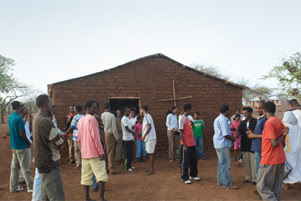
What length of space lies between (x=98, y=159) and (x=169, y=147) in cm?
458

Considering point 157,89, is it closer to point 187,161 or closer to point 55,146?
point 187,161

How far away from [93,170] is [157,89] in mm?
5357

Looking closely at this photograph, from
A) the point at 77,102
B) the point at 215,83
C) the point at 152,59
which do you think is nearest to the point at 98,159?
the point at 77,102

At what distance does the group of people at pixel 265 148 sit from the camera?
3.50m

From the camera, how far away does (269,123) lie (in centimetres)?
349

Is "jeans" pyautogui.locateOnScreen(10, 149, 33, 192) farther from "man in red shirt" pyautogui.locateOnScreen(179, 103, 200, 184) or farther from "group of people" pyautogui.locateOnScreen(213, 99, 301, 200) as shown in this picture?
"group of people" pyautogui.locateOnScreen(213, 99, 301, 200)

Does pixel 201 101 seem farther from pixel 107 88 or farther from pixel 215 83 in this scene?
pixel 107 88

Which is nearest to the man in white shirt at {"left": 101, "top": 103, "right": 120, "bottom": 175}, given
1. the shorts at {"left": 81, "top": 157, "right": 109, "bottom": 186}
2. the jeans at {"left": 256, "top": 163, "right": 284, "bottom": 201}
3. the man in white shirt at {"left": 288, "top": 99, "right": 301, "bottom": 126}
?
the shorts at {"left": 81, "top": 157, "right": 109, "bottom": 186}

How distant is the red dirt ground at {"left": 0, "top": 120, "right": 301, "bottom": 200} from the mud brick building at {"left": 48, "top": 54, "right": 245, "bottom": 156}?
2374 mm

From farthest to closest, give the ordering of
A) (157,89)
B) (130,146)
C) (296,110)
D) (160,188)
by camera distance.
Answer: (157,89) < (130,146) < (296,110) < (160,188)

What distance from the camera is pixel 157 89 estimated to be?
352 inches

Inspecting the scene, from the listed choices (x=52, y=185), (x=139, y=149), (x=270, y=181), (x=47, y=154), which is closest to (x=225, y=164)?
(x=270, y=181)

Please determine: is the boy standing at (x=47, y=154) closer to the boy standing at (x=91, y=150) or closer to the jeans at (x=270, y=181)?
the boy standing at (x=91, y=150)

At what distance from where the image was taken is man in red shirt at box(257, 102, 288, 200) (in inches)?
136
